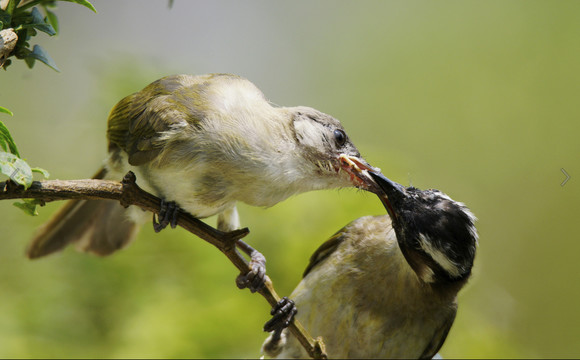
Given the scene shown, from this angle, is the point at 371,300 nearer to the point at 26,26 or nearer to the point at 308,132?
the point at 308,132

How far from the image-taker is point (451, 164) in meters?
3.21

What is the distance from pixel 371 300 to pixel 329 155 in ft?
1.95

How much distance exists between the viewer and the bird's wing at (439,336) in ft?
6.27

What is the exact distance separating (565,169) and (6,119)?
2.79m

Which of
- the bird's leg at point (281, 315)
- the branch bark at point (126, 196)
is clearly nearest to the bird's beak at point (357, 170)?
the branch bark at point (126, 196)

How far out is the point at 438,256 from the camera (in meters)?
1.51

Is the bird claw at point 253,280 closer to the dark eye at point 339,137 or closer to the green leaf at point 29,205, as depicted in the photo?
the dark eye at point 339,137

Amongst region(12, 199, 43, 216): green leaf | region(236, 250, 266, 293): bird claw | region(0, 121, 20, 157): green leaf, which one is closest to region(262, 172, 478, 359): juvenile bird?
region(236, 250, 266, 293): bird claw

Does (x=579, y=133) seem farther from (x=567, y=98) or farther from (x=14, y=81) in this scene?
(x=14, y=81)

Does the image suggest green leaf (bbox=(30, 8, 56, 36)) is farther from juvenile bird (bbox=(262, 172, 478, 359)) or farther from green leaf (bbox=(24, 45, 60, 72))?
juvenile bird (bbox=(262, 172, 478, 359))

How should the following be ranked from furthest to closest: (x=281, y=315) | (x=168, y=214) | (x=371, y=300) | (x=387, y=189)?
(x=371, y=300), (x=281, y=315), (x=168, y=214), (x=387, y=189)

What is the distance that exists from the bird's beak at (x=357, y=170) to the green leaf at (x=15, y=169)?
0.79m

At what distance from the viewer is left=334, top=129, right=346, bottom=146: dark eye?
156 centimetres

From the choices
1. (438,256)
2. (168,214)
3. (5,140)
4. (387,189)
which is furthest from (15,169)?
(438,256)
